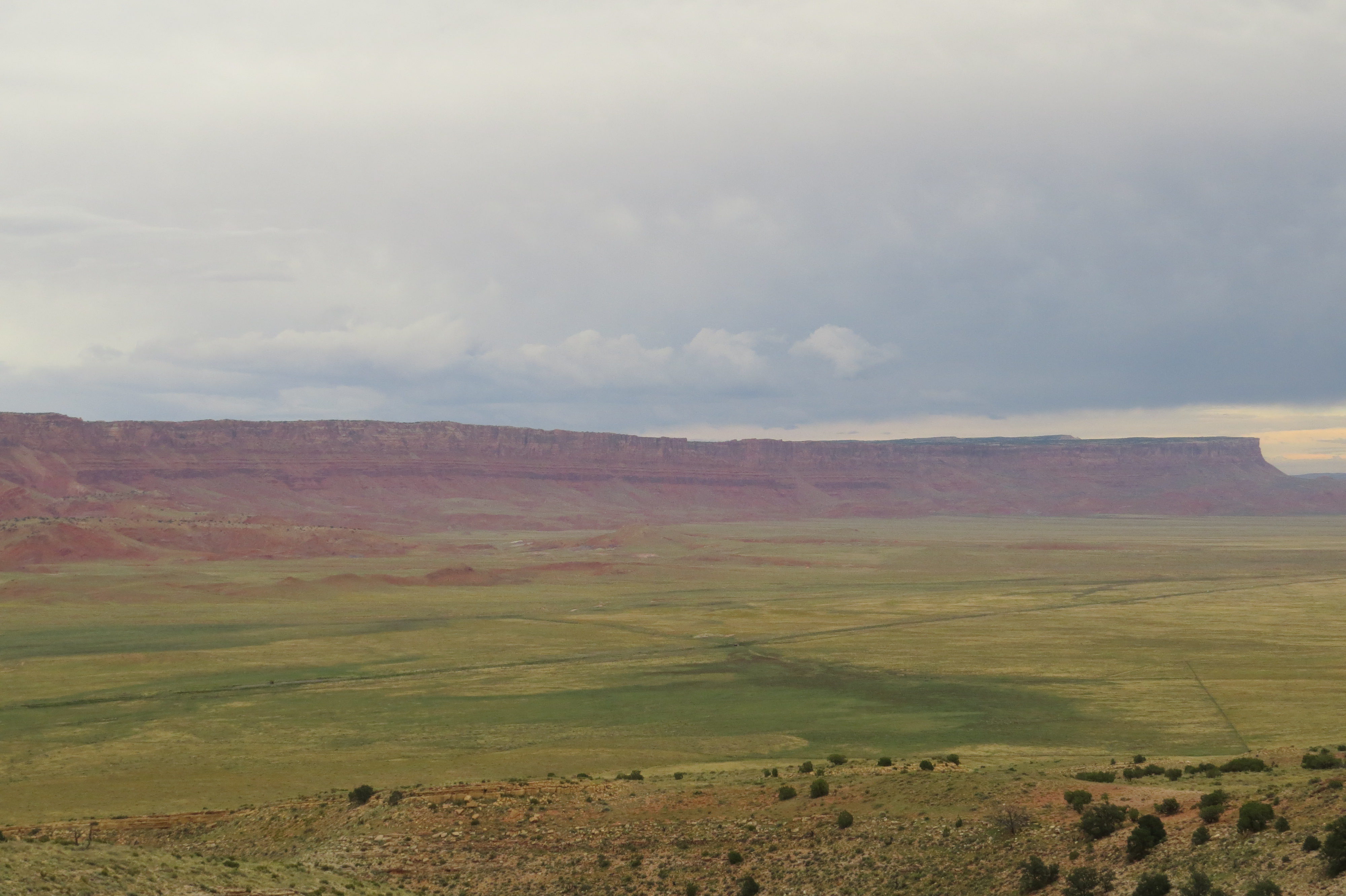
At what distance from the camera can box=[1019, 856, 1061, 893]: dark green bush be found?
77.1ft

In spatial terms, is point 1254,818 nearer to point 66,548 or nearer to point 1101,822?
point 1101,822

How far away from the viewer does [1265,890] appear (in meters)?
19.7

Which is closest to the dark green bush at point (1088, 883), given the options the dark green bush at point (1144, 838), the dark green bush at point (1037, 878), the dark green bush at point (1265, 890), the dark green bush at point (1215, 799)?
the dark green bush at point (1037, 878)

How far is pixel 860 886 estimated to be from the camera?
25.6m

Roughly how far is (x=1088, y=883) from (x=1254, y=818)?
3.84 m

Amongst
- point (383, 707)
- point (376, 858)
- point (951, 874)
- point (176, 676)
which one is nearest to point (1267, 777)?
point (951, 874)

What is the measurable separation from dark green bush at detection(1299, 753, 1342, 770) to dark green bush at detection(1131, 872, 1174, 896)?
12.8m

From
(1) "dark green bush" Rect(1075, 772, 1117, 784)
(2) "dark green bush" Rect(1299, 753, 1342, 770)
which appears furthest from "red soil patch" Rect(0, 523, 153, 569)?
(2) "dark green bush" Rect(1299, 753, 1342, 770)

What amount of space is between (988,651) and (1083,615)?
22.6 meters

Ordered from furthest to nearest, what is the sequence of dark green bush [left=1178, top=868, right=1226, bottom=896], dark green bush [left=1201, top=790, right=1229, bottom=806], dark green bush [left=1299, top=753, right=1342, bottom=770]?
dark green bush [left=1299, top=753, right=1342, bottom=770]
dark green bush [left=1201, top=790, right=1229, bottom=806]
dark green bush [left=1178, top=868, right=1226, bottom=896]

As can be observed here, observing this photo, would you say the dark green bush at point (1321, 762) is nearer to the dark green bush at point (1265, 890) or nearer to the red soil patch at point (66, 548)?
the dark green bush at point (1265, 890)

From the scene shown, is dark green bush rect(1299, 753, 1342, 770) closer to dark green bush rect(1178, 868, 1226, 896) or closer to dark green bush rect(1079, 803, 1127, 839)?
dark green bush rect(1079, 803, 1127, 839)

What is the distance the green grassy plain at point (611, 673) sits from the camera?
1822 inches

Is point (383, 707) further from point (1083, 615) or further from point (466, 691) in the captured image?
point (1083, 615)
